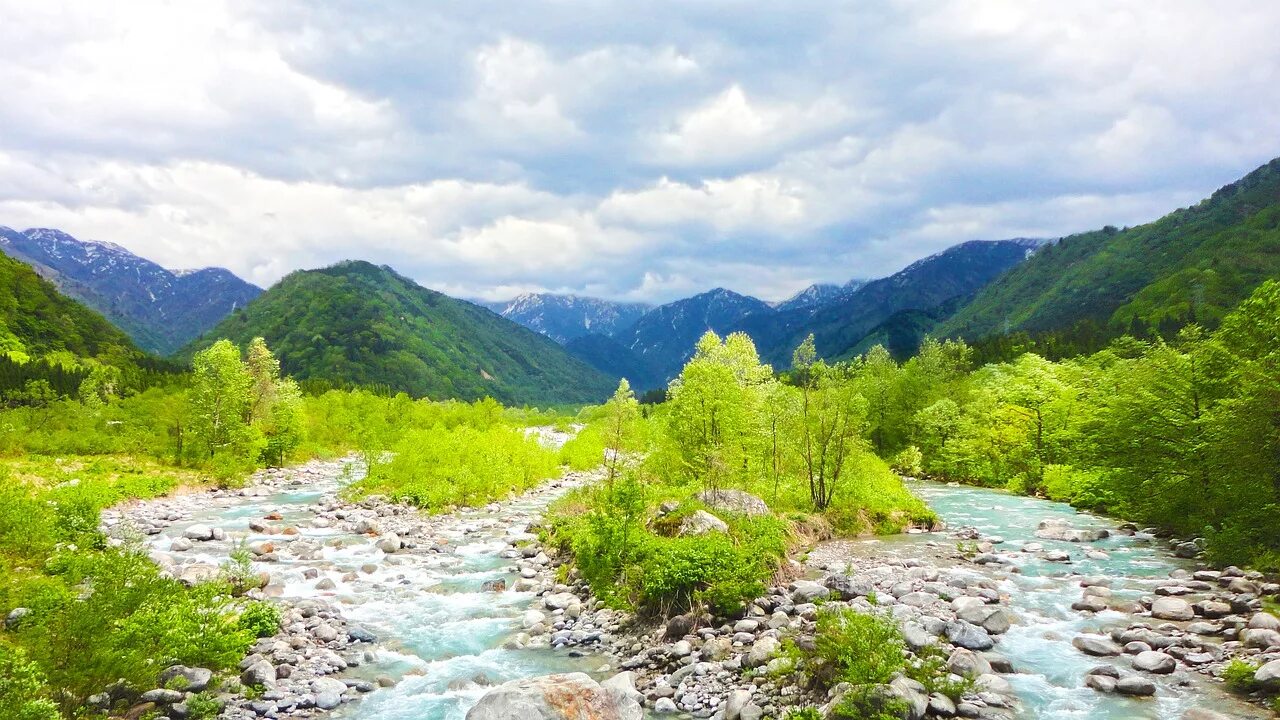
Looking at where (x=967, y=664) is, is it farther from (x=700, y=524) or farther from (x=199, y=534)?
(x=199, y=534)

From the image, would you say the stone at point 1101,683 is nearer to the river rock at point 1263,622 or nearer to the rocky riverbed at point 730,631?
the rocky riverbed at point 730,631

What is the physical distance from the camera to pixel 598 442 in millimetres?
78688

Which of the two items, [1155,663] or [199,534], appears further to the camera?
[199,534]

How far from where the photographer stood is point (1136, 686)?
1330 centimetres

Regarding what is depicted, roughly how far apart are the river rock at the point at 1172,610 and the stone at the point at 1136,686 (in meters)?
5.26

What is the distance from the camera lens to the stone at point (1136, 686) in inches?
521

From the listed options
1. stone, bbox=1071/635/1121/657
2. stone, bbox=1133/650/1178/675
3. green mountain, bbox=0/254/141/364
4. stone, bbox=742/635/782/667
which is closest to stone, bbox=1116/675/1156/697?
stone, bbox=1133/650/1178/675

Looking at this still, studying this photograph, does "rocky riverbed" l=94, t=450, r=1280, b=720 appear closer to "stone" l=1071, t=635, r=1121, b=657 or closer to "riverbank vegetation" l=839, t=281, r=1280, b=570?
"stone" l=1071, t=635, r=1121, b=657

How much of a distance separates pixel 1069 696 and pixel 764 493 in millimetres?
20212

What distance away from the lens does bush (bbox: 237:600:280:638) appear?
17875mm

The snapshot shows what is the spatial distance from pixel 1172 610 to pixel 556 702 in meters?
17.1

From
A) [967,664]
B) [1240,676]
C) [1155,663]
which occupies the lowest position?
[967,664]

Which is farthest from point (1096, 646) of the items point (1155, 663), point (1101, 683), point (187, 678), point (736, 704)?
point (187, 678)

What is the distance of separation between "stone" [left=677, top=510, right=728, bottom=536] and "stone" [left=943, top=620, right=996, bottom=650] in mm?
8743
